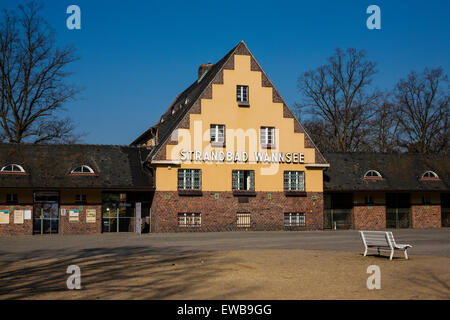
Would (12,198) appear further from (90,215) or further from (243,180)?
(243,180)

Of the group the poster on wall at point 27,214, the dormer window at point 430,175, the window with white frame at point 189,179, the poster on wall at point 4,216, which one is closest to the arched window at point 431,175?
the dormer window at point 430,175

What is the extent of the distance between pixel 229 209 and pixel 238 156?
3536mm

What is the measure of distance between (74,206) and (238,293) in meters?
23.8

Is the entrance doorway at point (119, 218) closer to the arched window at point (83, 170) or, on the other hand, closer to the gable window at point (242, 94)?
the arched window at point (83, 170)

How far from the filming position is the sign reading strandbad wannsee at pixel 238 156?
33281 millimetres

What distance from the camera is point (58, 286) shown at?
11242 millimetres

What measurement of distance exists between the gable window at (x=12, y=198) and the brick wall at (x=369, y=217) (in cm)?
2277

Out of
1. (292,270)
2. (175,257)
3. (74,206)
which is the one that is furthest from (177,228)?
(292,270)

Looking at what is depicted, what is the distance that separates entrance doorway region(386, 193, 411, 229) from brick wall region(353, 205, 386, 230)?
0.56m

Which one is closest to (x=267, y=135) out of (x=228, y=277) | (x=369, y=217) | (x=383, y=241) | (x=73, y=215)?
(x=369, y=217)

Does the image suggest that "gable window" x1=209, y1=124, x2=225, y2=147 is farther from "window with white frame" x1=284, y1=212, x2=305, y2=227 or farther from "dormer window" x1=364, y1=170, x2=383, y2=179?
"dormer window" x1=364, y1=170, x2=383, y2=179

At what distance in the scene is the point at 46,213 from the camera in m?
31.7

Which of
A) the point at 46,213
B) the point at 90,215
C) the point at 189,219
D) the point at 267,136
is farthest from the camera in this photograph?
the point at 267,136

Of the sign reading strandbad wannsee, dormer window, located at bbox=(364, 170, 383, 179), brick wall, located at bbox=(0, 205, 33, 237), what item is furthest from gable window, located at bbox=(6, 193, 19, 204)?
dormer window, located at bbox=(364, 170, 383, 179)
